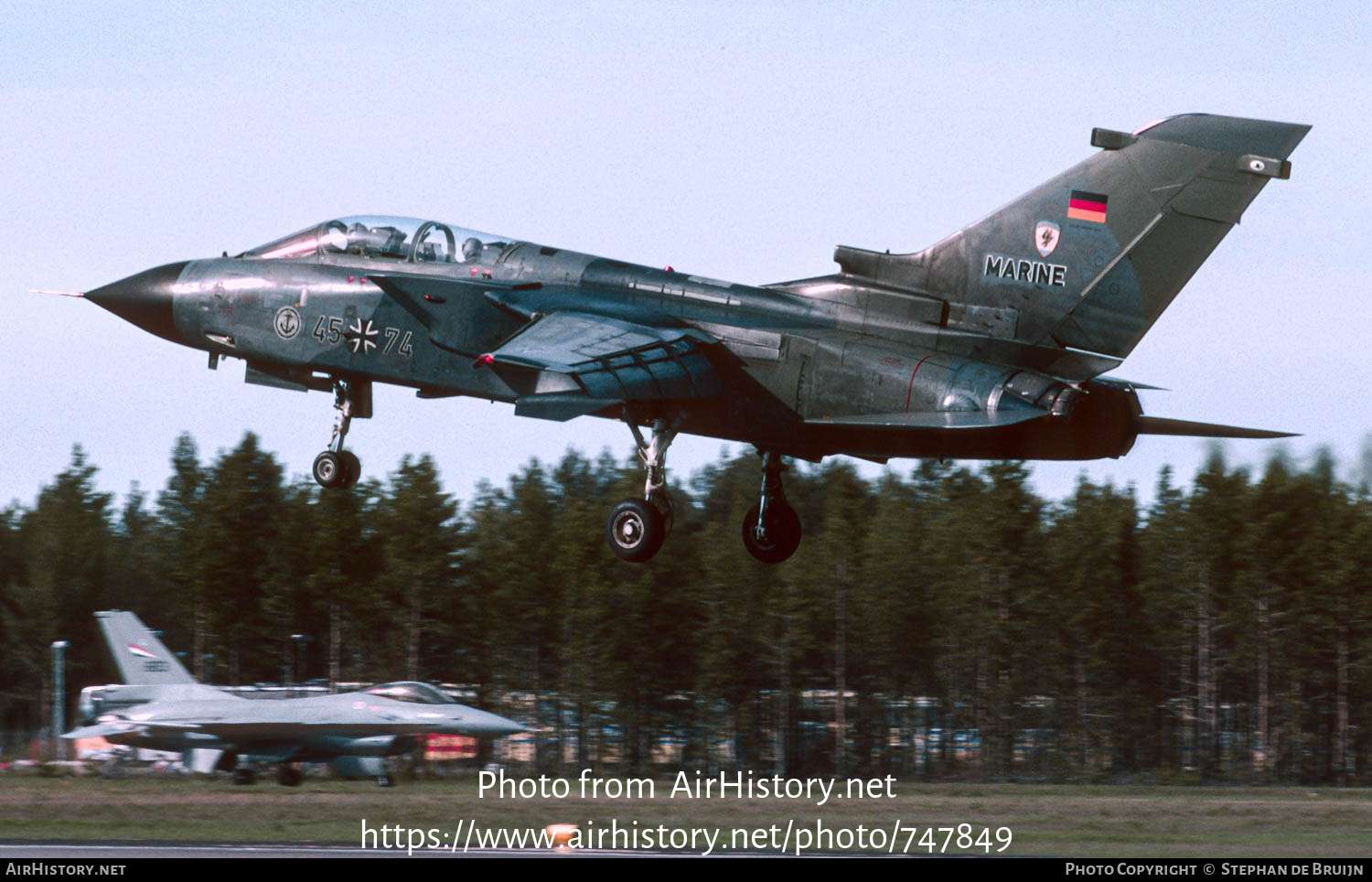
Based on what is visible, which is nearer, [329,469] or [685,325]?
[685,325]

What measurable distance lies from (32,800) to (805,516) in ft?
168

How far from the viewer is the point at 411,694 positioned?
138 feet

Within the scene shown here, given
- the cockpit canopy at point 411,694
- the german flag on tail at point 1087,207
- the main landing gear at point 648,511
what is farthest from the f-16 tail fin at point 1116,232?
the cockpit canopy at point 411,694

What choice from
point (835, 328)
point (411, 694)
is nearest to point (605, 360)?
point (835, 328)

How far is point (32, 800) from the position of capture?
1359 inches

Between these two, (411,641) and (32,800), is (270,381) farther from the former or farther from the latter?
(411,641)

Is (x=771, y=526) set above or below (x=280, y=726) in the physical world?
above

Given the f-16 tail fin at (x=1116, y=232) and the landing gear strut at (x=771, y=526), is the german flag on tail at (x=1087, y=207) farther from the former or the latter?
the landing gear strut at (x=771, y=526)

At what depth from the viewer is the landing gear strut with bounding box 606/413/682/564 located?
20.4 m

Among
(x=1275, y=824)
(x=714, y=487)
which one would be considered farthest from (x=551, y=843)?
(x=714, y=487)

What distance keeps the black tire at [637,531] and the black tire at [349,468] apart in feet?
13.1

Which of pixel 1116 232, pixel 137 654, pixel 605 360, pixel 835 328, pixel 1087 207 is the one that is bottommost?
pixel 137 654

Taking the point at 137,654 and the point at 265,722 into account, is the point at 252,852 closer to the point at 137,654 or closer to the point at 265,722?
the point at 265,722

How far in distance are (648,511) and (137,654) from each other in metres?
26.7
